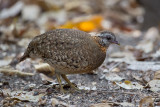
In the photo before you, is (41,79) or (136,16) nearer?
(41,79)

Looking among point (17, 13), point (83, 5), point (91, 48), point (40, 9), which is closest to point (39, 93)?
point (91, 48)

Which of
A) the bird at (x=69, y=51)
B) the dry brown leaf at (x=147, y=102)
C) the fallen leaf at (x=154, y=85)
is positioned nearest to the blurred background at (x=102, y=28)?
the fallen leaf at (x=154, y=85)

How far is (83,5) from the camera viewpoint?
38.4 feet

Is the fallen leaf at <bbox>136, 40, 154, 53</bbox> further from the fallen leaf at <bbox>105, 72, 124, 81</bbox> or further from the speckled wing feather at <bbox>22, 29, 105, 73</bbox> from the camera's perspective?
the speckled wing feather at <bbox>22, 29, 105, 73</bbox>

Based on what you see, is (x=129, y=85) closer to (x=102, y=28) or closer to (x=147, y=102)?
(x=147, y=102)

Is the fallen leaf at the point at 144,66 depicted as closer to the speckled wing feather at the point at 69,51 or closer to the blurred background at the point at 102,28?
the blurred background at the point at 102,28

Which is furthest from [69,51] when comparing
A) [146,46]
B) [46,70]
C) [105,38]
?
[146,46]

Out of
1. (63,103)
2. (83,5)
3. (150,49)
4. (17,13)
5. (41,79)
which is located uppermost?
(83,5)

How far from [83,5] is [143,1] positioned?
264 cm

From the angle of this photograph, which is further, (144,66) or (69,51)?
(144,66)

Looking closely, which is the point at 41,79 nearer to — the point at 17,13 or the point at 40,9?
the point at 17,13

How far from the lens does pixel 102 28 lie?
893cm

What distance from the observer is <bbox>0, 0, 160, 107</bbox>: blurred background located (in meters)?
5.48

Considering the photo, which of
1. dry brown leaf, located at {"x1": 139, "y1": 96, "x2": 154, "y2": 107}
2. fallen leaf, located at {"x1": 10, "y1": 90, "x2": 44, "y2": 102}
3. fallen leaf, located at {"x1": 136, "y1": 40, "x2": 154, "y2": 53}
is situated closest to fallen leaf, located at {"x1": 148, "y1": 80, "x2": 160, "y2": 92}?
dry brown leaf, located at {"x1": 139, "y1": 96, "x2": 154, "y2": 107}
